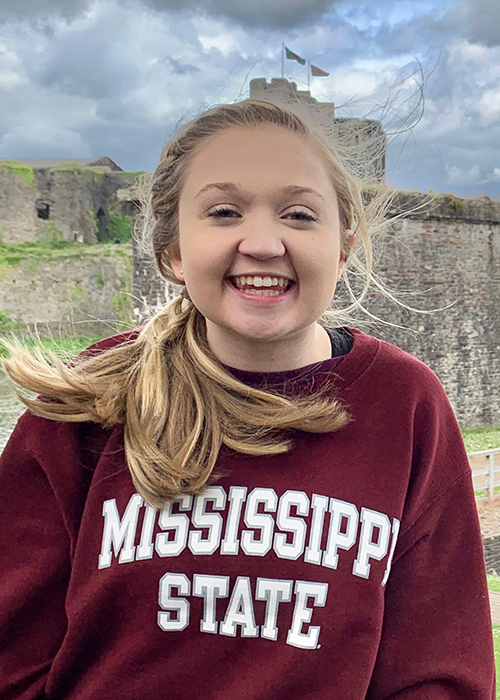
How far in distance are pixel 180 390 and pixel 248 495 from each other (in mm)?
181

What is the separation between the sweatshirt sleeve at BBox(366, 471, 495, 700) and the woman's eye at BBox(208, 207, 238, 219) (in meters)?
0.48

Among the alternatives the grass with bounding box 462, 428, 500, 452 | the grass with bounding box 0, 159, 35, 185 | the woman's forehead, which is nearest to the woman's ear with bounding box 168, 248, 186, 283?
the woman's forehead

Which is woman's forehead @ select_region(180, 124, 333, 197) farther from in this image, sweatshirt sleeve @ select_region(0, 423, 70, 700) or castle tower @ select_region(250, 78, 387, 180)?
sweatshirt sleeve @ select_region(0, 423, 70, 700)

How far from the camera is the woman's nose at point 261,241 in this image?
905 mm

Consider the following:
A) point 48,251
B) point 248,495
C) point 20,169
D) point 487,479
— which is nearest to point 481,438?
point 487,479

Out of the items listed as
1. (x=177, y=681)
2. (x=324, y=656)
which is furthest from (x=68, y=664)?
(x=324, y=656)

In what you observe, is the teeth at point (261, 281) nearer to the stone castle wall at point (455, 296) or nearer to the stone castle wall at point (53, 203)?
the stone castle wall at point (455, 296)

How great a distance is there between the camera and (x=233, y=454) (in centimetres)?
99

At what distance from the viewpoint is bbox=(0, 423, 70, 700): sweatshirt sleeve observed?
1.00 metres

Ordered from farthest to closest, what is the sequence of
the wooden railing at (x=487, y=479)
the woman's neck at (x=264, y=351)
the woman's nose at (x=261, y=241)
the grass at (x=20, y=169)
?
the grass at (x=20, y=169), the wooden railing at (x=487, y=479), the woman's neck at (x=264, y=351), the woman's nose at (x=261, y=241)

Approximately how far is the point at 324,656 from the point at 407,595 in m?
0.15

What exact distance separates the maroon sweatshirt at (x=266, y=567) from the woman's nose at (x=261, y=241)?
20 centimetres

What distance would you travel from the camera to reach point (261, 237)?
907 mm

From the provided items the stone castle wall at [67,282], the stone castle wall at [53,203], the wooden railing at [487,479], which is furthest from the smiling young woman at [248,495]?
the stone castle wall at [53,203]
